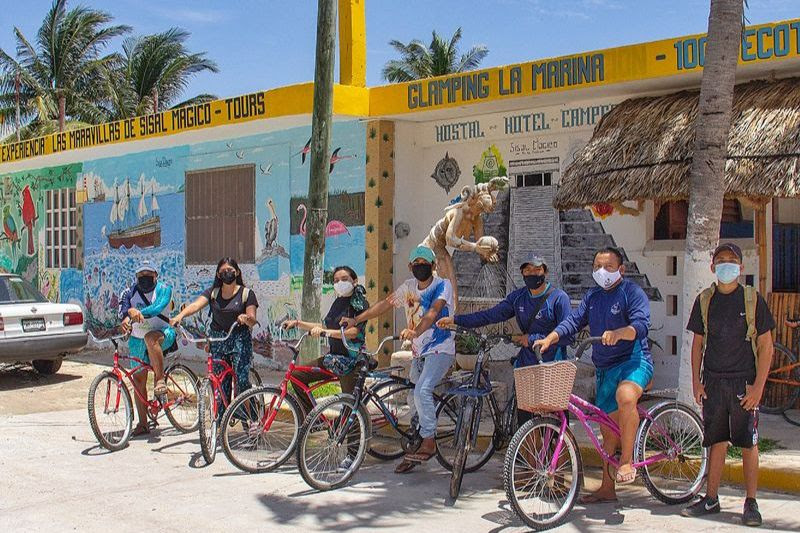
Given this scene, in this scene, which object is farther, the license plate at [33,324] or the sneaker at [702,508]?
the license plate at [33,324]

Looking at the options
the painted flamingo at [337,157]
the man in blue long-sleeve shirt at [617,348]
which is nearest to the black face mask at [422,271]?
the man in blue long-sleeve shirt at [617,348]

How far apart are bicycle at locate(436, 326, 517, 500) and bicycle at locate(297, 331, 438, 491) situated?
30cm

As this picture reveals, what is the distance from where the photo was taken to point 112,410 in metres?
9.01

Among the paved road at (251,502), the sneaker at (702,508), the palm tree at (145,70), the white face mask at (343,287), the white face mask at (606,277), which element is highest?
the palm tree at (145,70)

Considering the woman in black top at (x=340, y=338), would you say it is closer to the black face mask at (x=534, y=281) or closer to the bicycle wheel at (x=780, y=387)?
the black face mask at (x=534, y=281)

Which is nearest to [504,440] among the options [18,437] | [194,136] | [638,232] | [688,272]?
[688,272]

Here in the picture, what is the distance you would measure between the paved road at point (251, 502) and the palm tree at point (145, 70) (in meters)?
34.3

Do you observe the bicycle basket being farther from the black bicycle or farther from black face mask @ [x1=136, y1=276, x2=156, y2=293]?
black face mask @ [x1=136, y1=276, x2=156, y2=293]

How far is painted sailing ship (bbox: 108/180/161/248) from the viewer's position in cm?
1658

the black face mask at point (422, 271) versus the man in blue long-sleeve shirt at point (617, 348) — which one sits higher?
the black face mask at point (422, 271)

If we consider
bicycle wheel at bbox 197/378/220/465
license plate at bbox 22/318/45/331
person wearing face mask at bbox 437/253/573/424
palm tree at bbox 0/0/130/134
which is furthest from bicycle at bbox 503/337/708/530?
palm tree at bbox 0/0/130/134

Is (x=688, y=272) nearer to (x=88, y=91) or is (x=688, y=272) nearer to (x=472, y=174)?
(x=472, y=174)

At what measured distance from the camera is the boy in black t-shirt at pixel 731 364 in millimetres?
6191

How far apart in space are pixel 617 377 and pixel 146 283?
481cm
